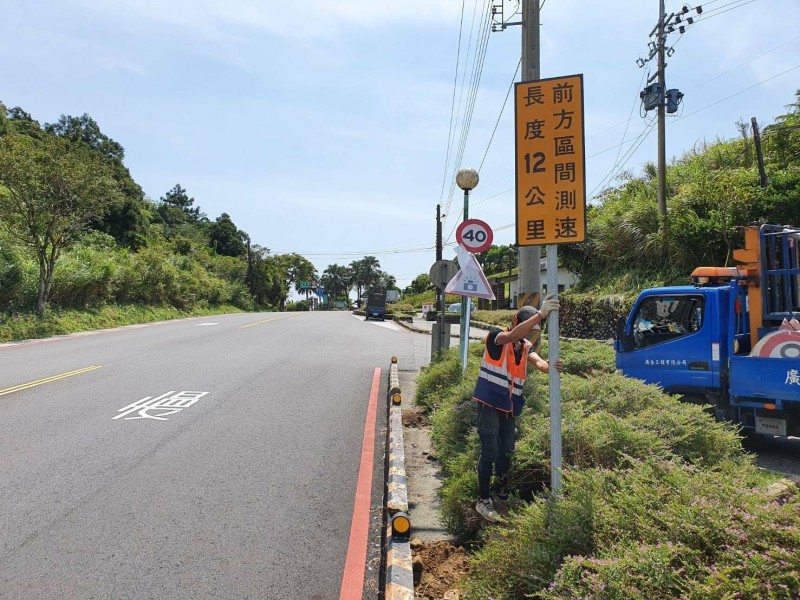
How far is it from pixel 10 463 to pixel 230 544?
3160 millimetres

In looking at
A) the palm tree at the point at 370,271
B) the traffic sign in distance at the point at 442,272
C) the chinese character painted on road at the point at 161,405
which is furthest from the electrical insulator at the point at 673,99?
the palm tree at the point at 370,271

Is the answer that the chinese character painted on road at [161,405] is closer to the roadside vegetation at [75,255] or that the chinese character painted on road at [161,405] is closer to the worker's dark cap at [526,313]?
the worker's dark cap at [526,313]

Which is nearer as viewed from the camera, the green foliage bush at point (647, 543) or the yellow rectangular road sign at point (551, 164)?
the green foliage bush at point (647, 543)

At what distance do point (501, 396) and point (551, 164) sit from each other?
1757mm

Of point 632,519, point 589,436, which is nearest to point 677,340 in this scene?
point 589,436

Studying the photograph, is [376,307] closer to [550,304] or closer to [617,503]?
[550,304]

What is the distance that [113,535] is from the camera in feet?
13.7

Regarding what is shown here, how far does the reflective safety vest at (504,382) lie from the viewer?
4.19 m

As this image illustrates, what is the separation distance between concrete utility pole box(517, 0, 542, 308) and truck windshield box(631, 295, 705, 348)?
151cm

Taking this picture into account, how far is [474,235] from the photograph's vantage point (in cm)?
815

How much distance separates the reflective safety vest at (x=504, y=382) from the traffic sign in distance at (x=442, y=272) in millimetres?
5643

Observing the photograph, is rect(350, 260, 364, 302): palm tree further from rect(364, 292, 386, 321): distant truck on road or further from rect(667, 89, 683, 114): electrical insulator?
rect(667, 89, 683, 114): electrical insulator

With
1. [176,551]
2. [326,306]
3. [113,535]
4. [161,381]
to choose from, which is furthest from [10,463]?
[326,306]

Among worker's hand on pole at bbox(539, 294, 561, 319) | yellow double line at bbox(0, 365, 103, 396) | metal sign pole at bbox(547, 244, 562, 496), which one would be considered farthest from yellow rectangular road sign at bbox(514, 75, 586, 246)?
yellow double line at bbox(0, 365, 103, 396)
